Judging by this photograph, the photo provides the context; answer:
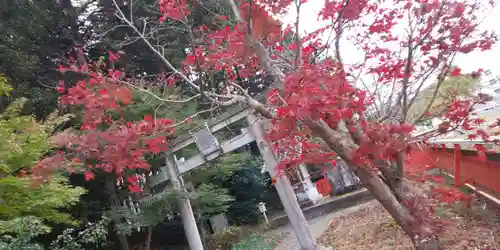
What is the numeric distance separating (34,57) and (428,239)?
10157 mm

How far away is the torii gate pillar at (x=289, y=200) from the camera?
7.43 m

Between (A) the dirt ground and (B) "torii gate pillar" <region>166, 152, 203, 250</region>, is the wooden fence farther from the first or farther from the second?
(B) "torii gate pillar" <region>166, 152, 203, 250</region>

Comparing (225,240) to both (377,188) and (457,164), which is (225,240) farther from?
(377,188)

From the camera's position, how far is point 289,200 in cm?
759

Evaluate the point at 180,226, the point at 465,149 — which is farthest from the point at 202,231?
the point at 465,149

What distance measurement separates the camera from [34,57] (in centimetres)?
957

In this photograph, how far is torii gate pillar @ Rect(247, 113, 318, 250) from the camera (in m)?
7.43

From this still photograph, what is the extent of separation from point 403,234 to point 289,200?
2.30m

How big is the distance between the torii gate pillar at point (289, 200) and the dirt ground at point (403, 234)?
58 cm

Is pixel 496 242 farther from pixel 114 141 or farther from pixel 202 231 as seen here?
pixel 202 231

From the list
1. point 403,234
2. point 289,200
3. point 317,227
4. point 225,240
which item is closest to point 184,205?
point 289,200

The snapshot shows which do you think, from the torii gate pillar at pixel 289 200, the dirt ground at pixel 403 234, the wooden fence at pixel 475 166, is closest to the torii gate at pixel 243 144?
the torii gate pillar at pixel 289 200

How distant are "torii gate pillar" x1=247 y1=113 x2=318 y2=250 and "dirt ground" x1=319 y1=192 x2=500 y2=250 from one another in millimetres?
577

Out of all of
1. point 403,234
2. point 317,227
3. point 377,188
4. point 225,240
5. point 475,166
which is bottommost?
point 403,234
